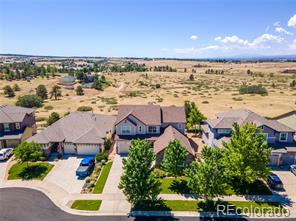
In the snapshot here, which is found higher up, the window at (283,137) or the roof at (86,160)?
the window at (283,137)

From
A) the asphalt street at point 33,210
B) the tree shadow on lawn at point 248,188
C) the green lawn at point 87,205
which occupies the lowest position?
the asphalt street at point 33,210

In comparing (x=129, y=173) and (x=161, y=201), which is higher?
(x=129, y=173)

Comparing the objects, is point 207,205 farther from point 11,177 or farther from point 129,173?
point 11,177

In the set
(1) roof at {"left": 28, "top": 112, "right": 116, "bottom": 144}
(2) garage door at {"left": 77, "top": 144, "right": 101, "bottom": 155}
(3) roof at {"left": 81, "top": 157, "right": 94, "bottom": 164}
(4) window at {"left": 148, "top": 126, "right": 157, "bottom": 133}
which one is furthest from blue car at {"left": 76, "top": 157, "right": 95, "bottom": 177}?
(4) window at {"left": 148, "top": 126, "right": 157, "bottom": 133}

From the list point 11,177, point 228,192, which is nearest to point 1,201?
point 11,177

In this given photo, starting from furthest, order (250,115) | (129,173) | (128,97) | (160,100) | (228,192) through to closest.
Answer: (128,97) → (160,100) → (250,115) → (228,192) → (129,173)

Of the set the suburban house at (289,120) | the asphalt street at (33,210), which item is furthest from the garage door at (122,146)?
the suburban house at (289,120)

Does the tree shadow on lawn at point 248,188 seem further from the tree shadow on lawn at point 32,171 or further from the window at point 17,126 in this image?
the window at point 17,126

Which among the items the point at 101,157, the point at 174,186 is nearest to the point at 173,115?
the point at 101,157
